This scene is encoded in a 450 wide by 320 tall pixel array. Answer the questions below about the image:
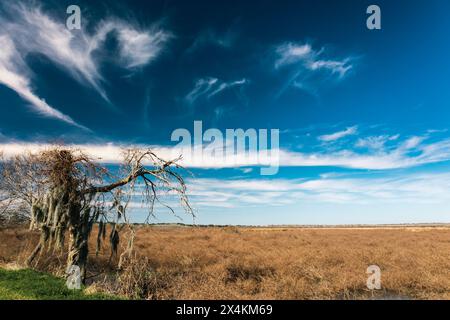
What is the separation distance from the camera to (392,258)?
76.5 feet

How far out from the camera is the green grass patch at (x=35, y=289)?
1033 centimetres

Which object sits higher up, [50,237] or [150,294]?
[50,237]

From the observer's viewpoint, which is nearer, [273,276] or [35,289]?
[35,289]

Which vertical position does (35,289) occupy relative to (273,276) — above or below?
above

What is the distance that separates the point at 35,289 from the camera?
439 inches

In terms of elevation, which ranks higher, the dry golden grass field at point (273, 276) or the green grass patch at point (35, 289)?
the green grass patch at point (35, 289)

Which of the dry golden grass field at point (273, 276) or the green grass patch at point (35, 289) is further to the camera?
the dry golden grass field at point (273, 276)
